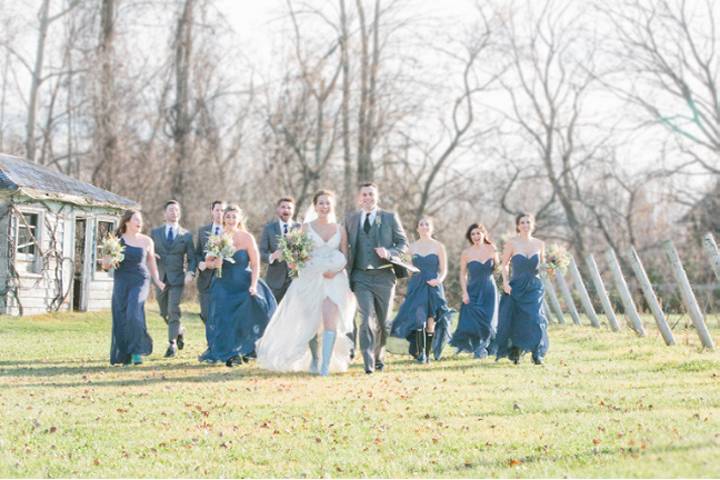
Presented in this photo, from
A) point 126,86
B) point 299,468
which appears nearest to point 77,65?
point 126,86

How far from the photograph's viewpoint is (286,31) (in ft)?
135

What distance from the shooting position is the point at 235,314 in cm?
1539

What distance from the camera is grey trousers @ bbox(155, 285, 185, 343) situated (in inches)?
677

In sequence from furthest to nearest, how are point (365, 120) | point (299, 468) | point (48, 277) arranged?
point (365, 120) → point (48, 277) → point (299, 468)

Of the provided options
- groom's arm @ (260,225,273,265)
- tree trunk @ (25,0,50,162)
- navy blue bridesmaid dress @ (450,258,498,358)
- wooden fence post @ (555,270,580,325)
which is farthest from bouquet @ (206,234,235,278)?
tree trunk @ (25,0,50,162)

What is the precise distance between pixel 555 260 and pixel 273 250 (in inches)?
190

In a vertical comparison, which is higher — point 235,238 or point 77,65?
point 77,65

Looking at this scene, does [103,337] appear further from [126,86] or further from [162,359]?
[126,86]

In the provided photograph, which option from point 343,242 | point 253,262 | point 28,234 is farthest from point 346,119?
point 343,242

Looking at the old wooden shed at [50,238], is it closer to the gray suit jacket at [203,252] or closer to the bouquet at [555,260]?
the gray suit jacket at [203,252]

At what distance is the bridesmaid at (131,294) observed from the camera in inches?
611

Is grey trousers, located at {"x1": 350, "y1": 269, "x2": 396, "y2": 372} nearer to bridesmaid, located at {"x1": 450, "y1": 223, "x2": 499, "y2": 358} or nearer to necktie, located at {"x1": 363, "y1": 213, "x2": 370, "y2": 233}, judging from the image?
necktie, located at {"x1": 363, "y1": 213, "x2": 370, "y2": 233}

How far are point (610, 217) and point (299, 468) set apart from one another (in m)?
43.3

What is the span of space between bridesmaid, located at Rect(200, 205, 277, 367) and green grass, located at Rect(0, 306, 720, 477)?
1.53 feet
